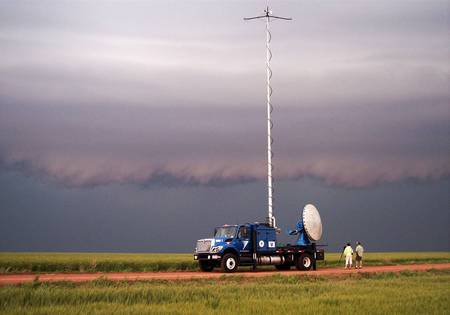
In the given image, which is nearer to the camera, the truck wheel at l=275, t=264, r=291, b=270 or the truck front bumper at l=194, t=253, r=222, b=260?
the truck front bumper at l=194, t=253, r=222, b=260

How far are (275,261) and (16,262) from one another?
54.5 feet

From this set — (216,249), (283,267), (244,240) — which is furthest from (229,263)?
(283,267)

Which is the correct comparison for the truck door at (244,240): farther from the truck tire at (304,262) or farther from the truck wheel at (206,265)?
the truck tire at (304,262)

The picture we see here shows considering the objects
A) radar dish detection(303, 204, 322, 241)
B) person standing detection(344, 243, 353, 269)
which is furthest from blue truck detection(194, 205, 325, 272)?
person standing detection(344, 243, 353, 269)

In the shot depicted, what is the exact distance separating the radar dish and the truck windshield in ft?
20.0

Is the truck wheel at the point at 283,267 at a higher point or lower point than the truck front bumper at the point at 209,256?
lower

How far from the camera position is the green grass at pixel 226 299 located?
23297 mm

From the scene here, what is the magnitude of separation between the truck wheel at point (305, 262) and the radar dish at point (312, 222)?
4.31 ft

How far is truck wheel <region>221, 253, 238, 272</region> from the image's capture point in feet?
145

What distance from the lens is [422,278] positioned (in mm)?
38062

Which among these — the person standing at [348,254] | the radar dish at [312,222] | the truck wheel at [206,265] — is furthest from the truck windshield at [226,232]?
the person standing at [348,254]

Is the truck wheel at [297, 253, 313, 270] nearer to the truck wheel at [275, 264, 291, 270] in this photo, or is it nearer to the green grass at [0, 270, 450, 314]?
the truck wheel at [275, 264, 291, 270]

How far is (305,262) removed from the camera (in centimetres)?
4866

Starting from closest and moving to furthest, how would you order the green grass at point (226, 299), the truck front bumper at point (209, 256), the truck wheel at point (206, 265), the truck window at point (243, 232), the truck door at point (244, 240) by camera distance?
the green grass at point (226, 299) < the truck front bumper at point (209, 256) < the truck door at point (244, 240) < the truck window at point (243, 232) < the truck wheel at point (206, 265)
